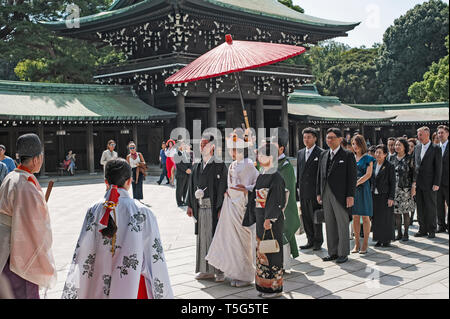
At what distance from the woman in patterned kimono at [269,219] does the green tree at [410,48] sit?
44.9 m

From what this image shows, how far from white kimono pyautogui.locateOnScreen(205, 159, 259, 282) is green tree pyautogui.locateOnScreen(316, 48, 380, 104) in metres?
46.7

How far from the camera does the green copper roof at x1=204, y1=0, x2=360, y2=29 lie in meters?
24.5

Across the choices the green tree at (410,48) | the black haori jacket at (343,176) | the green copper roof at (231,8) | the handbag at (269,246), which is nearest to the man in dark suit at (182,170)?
the black haori jacket at (343,176)

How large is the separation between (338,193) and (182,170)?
592 cm

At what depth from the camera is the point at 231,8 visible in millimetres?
23359

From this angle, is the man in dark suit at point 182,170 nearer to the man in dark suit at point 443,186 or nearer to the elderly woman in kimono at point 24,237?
the man in dark suit at point 443,186

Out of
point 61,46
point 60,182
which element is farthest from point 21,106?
point 61,46

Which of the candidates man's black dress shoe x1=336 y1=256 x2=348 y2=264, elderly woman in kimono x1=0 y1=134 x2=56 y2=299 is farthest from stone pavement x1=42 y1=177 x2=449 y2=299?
elderly woman in kimono x1=0 y1=134 x2=56 y2=299

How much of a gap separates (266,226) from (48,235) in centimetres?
230

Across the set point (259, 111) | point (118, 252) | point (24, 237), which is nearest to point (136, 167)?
point (24, 237)

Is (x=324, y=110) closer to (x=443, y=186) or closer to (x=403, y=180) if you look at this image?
(x=443, y=186)

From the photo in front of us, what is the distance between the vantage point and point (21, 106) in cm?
2030

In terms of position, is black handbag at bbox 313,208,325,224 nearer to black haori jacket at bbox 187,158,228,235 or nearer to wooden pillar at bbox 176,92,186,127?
black haori jacket at bbox 187,158,228,235

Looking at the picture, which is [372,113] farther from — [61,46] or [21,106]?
[21,106]
